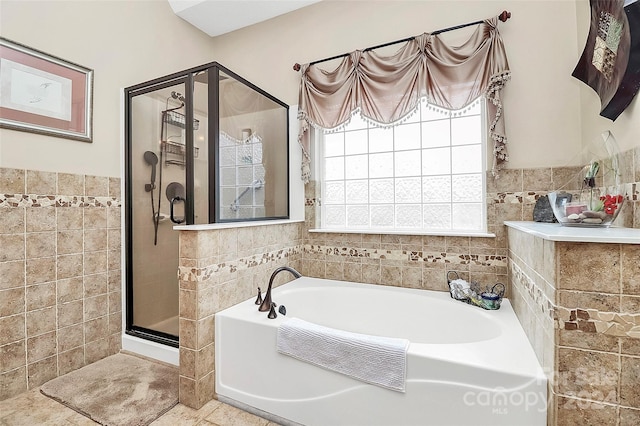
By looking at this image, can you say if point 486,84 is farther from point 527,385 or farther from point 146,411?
point 146,411

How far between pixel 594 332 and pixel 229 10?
3248mm

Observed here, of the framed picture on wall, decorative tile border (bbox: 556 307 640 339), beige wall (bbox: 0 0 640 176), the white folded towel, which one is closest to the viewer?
decorative tile border (bbox: 556 307 640 339)

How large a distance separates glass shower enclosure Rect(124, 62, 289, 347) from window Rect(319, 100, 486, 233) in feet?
1.77

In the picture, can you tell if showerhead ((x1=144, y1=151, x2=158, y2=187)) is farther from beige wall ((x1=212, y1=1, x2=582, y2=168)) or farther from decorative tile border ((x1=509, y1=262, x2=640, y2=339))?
decorative tile border ((x1=509, y1=262, x2=640, y2=339))

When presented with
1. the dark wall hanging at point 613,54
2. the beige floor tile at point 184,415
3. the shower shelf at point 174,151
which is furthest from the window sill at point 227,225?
the dark wall hanging at point 613,54

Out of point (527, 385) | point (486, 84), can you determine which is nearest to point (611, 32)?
point (486, 84)

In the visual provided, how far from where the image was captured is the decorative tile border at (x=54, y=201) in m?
1.68

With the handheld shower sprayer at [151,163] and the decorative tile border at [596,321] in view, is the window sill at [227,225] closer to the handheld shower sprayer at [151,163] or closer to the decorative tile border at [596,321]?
the handheld shower sprayer at [151,163]

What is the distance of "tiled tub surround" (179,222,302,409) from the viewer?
158 centimetres

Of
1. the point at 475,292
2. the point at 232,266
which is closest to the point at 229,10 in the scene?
the point at 232,266

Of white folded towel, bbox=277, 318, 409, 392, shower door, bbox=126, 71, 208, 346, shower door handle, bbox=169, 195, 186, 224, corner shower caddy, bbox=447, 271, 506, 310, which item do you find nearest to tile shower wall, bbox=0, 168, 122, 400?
shower door, bbox=126, 71, 208, 346

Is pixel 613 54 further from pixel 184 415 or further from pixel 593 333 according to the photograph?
pixel 184 415

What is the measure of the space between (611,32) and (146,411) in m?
3.05

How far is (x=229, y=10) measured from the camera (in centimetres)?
260
